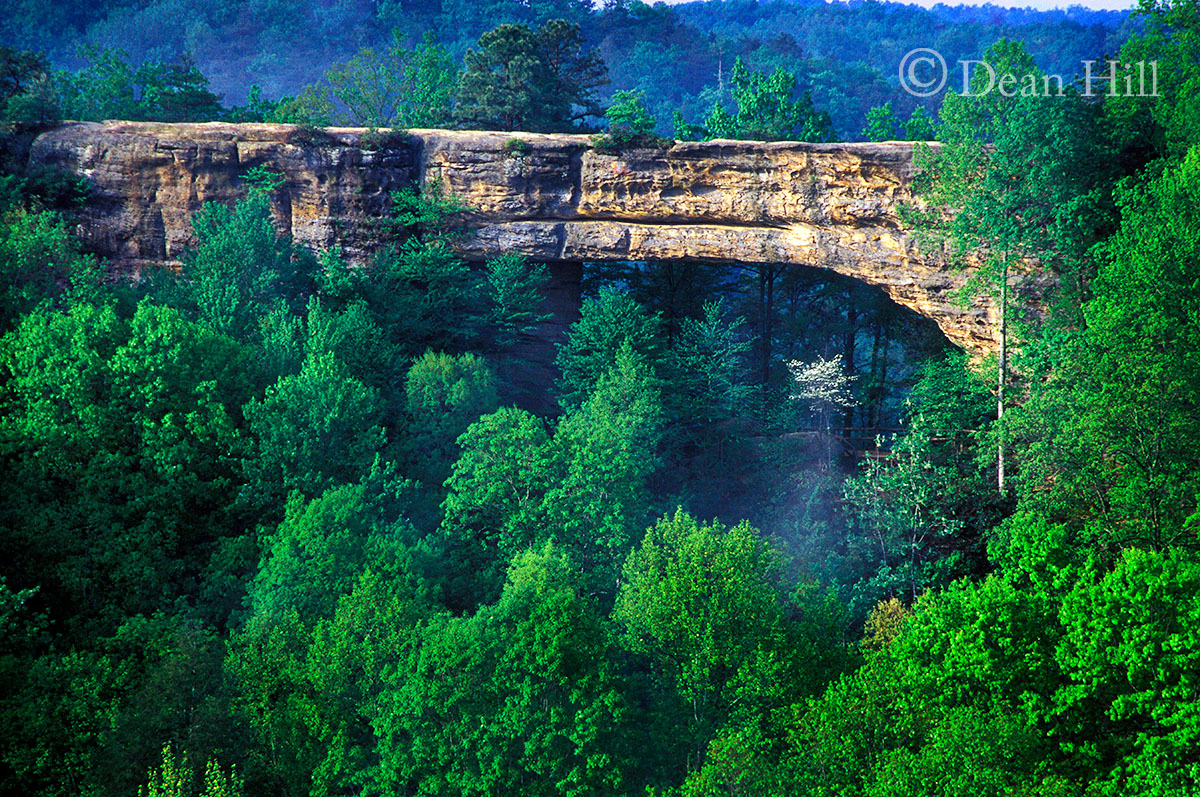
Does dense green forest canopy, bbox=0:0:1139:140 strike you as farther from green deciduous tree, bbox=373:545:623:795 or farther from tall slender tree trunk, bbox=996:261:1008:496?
green deciduous tree, bbox=373:545:623:795

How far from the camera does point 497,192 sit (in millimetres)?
36938

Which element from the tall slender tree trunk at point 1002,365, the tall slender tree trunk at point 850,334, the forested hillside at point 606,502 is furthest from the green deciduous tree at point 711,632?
the tall slender tree trunk at point 850,334

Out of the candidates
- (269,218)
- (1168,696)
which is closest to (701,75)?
(269,218)

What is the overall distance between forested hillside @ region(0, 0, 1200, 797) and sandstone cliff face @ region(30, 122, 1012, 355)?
0.94m

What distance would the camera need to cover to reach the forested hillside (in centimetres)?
2053

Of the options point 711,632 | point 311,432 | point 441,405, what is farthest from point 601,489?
point 311,432

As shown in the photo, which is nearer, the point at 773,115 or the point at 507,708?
the point at 507,708

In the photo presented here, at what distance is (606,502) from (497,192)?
1279 centimetres

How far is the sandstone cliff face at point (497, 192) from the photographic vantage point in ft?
115

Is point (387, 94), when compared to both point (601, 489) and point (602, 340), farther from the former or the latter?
point (601, 489)

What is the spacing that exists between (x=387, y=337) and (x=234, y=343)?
5352 millimetres

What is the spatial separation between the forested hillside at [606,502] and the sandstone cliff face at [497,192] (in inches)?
37.1

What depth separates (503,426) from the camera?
30516 millimetres
